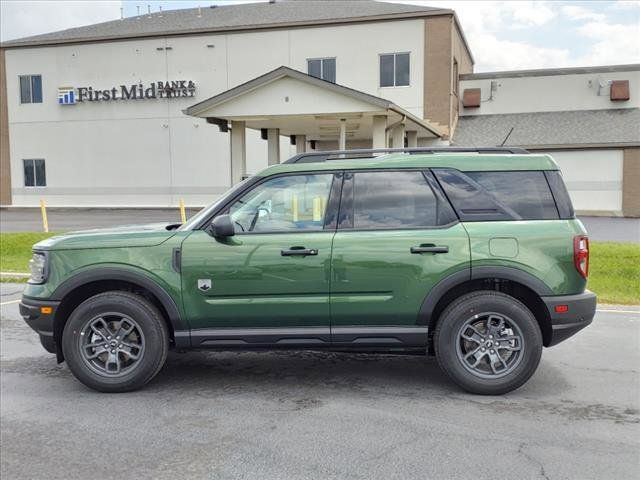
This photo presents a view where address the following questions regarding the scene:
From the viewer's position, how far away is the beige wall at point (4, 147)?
33.9 meters

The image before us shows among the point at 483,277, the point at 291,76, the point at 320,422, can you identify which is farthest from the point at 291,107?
the point at 320,422

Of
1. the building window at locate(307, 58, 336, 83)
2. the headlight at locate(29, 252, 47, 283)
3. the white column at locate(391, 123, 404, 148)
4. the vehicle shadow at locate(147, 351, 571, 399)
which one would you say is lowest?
the vehicle shadow at locate(147, 351, 571, 399)

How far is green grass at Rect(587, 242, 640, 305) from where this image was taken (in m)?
9.52

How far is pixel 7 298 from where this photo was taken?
966cm

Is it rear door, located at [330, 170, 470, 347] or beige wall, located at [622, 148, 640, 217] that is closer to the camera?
rear door, located at [330, 170, 470, 347]

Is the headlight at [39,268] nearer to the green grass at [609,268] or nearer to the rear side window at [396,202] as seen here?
the rear side window at [396,202]

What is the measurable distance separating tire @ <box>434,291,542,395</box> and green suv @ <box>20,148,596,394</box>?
0.01m

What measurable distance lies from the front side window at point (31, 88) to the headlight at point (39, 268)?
31835mm

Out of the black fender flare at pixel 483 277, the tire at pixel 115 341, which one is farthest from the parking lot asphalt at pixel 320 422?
the black fender flare at pixel 483 277

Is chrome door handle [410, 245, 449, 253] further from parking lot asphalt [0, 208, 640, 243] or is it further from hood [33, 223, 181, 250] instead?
parking lot asphalt [0, 208, 640, 243]

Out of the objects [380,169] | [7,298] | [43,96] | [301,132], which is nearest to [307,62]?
[301,132]

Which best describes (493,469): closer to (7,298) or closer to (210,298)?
(210,298)

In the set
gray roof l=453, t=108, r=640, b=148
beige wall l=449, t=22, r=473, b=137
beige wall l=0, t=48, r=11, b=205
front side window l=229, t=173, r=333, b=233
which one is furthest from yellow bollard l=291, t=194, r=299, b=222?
beige wall l=0, t=48, r=11, b=205

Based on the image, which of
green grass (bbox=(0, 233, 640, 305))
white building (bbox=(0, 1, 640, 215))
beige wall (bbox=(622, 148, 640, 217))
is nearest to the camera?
green grass (bbox=(0, 233, 640, 305))
